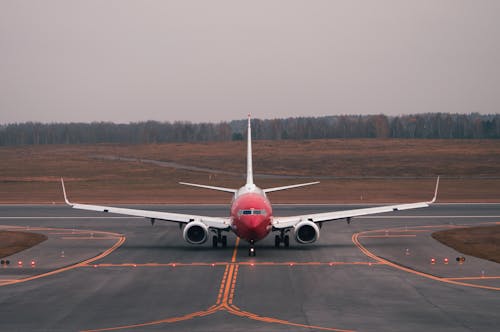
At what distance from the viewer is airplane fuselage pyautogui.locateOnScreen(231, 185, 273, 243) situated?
48.9 meters

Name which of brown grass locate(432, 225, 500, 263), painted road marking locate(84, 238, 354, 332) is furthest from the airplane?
painted road marking locate(84, 238, 354, 332)

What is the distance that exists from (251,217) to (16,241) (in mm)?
22597

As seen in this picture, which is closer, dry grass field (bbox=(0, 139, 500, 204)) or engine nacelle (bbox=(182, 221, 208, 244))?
engine nacelle (bbox=(182, 221, 208, 244))

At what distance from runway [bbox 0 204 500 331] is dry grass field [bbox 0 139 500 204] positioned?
38.5m

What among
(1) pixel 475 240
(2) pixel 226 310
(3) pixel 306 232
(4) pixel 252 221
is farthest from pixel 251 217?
(1) pixel 475 240

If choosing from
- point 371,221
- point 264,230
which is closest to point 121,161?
point 371,221

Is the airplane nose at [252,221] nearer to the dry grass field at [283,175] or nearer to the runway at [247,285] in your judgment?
the runway at [247,285]

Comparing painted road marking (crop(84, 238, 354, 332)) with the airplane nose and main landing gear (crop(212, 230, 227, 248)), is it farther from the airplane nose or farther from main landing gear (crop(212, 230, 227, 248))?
main landing gear (crop(212, 230, 227, 248))

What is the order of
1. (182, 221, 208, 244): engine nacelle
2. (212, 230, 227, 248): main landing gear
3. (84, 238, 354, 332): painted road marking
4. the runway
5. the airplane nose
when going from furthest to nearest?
(212, 230, 227, 248): main landing gear < (182, 221, 208, 244): engine nacelle < the airplane nose < the runway < (84, 238, 354, 332): painted road marking

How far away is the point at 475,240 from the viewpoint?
192 feet

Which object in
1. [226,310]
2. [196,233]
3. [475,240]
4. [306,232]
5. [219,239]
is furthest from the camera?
[475,240]

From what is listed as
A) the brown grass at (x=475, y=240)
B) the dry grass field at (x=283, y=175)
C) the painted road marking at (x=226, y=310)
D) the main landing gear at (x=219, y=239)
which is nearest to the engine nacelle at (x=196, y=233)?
the main landing gear at (x=219, y=239)

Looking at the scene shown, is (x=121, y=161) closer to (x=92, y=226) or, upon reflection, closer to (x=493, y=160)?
(x=493, y=160)

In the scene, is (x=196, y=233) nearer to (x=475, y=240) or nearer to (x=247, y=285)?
(x=247, y=285)
